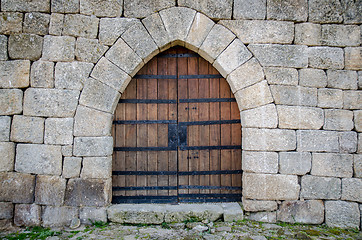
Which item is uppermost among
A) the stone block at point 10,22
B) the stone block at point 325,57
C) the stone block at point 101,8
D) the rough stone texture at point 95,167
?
the stone block at point 101,8

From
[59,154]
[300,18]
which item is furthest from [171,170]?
[300,18]

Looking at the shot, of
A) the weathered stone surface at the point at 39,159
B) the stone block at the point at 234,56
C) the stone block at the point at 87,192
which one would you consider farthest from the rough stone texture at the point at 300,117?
the weathered stone surface at the point at 39,159

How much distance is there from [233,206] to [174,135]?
1264 mm

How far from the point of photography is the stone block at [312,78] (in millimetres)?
3082

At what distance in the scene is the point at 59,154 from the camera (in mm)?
2998

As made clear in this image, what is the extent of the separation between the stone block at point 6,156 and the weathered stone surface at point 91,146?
803 millimetres

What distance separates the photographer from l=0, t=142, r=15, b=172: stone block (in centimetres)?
298

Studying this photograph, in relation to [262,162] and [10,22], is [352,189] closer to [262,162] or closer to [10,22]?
[262,162]

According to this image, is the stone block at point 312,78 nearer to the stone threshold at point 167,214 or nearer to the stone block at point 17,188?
the stone threshold at point 167,214

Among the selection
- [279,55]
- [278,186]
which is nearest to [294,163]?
[278,186]

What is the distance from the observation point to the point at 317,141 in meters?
3.05

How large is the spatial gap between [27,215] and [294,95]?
3.74 m

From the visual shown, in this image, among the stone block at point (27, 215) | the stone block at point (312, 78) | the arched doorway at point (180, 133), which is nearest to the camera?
the stone block at point (27, 215)

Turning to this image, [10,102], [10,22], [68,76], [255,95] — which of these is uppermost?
[10,22]
